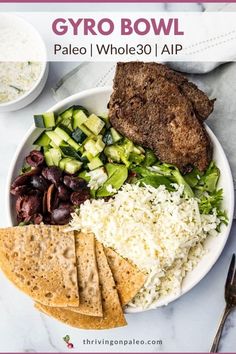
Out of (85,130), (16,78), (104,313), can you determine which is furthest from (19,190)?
(104,313)

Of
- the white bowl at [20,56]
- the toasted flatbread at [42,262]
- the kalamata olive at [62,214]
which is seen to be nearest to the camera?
the toasted flatbread at [42,262]

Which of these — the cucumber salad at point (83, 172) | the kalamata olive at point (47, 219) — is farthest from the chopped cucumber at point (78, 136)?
the kalamata olive at point (47, 219)

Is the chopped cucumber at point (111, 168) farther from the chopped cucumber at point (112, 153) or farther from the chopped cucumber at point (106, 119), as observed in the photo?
the chopped cucumber at point (106, 119)

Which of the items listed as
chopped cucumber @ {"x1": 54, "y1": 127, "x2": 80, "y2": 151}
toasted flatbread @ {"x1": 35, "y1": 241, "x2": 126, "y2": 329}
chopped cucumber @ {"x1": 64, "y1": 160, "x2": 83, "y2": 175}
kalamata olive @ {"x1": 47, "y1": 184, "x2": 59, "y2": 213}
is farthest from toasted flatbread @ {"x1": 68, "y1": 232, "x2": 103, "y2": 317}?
chopped cucumber @ {"x1": 54, "y1": 127, "x2": 80, "y2": 151}

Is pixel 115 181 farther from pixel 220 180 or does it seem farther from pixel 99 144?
pixel 220 180

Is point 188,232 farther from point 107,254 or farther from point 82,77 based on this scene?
point 82,77

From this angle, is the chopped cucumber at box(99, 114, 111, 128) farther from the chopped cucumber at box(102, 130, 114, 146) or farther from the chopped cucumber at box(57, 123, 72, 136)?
the chopped cucumber at box(57, 123, 72, 136)

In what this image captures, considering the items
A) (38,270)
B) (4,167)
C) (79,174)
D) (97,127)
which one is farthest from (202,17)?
(38,270)
